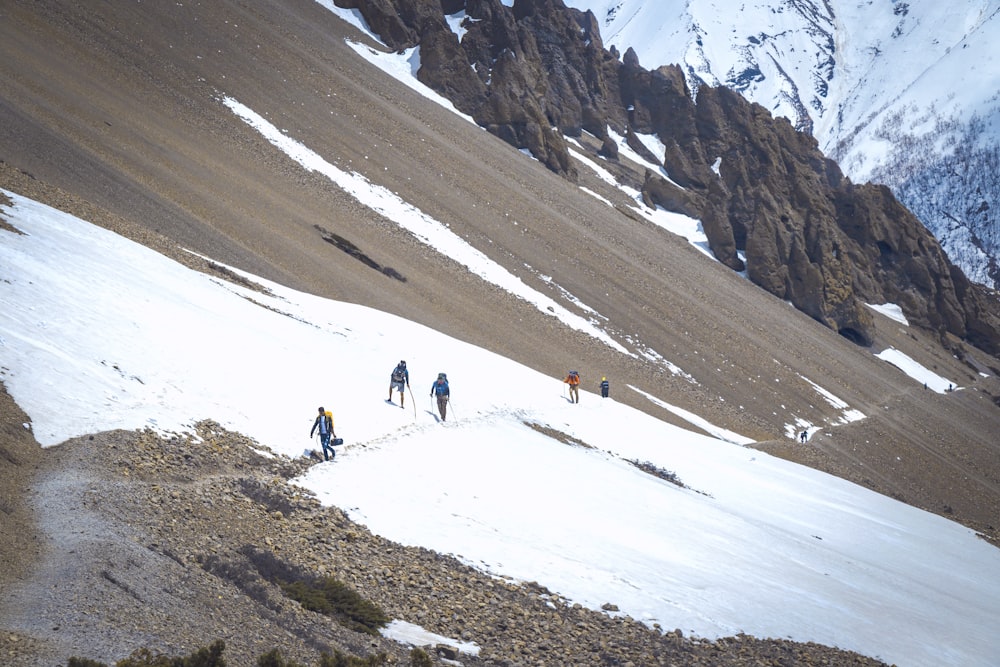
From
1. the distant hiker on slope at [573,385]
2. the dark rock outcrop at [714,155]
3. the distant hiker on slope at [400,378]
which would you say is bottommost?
the distant hiker on slope at [400,378]

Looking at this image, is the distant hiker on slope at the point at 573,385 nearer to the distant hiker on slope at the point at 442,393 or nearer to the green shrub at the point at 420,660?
the distant hiker on slope at the point at 442,393

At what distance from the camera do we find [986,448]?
59.8 m

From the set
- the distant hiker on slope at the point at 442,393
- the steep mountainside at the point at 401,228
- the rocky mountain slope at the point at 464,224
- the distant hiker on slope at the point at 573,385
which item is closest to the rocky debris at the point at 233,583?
the rocky mountain slope at the point at 464,224

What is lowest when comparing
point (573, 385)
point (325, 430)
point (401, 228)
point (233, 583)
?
point (233, 583)

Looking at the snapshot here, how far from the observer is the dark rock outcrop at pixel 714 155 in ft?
267

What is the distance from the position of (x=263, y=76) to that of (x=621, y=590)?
5259 centimetres

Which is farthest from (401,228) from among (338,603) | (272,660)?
(272,660)

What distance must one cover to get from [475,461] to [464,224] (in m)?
33.1

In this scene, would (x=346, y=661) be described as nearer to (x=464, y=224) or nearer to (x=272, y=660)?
(x=272, y=660)

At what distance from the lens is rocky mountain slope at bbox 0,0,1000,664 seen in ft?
112

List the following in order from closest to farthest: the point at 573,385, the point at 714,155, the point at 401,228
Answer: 1. the point at 573,385
2. the point at 401,228
3. the point at 714,155

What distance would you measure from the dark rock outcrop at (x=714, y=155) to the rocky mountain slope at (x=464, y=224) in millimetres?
427

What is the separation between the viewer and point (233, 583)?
10.7 metres

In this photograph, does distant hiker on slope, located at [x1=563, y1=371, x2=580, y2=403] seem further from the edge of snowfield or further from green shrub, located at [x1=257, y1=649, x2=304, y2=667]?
green shrub, located at [x1=257, y1=649, x2=304, y2=667]
